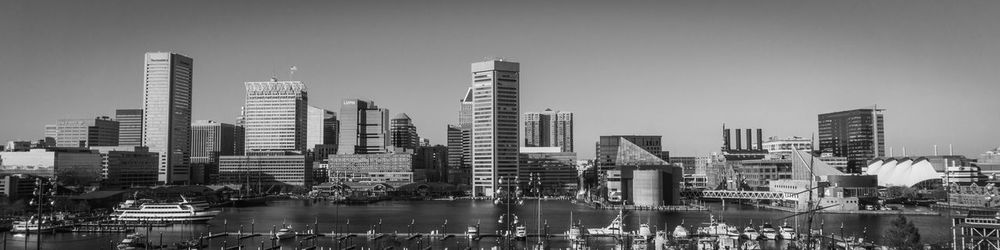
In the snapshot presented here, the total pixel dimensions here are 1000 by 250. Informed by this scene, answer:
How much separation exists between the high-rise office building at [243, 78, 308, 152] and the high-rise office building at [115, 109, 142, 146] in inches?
846

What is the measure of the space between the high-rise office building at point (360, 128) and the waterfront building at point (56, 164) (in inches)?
2479

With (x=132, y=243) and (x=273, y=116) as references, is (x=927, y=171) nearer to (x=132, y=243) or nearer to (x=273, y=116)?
(x=132, y=243)

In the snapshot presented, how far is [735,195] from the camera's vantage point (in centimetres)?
11262

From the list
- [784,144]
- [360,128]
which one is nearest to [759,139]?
[784,144]

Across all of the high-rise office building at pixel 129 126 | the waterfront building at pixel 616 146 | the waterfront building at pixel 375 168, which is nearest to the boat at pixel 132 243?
the waterfront building at pixel 616 146

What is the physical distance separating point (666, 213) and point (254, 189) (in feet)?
318

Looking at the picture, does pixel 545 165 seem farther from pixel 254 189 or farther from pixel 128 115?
pixel 128 115

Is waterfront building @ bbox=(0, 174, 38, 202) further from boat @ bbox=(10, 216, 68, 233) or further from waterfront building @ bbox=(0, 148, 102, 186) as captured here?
boat @ bbox=(10, 216, 68, 233)

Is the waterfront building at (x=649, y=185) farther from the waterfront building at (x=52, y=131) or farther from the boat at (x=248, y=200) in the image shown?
the waterfront building at (x=52, y=131)

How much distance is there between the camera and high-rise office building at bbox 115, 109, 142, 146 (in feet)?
581

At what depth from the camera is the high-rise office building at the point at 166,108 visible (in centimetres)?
16475

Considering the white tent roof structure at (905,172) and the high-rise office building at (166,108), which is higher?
the high-rise office building at (166,108)

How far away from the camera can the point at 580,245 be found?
165ft

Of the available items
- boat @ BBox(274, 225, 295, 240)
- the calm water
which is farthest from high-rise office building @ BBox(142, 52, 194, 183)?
boat @ BBox(274, 225, 295, 240)
